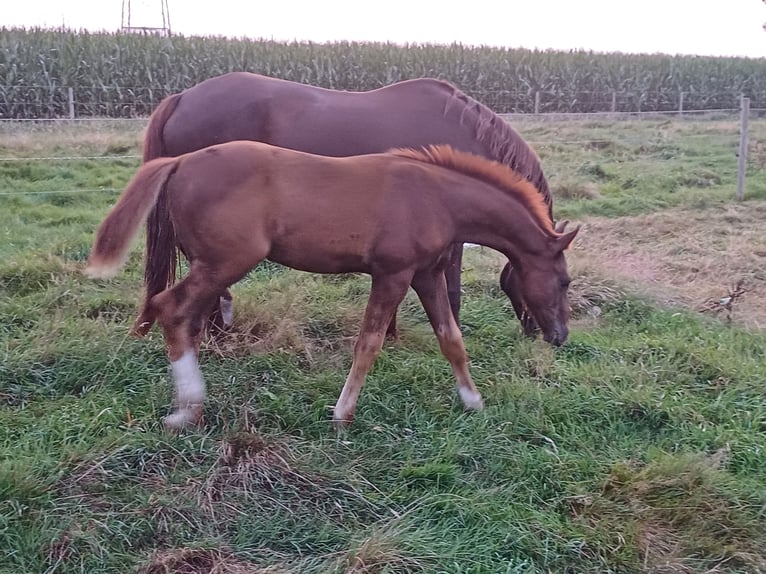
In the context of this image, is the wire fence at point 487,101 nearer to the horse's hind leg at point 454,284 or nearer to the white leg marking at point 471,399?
the horse's hind leg at point 454,284

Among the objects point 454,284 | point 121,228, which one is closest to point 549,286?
point 454,284

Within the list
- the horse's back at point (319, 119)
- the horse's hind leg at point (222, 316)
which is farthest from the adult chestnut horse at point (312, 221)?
the horse's back at point (319, 119)

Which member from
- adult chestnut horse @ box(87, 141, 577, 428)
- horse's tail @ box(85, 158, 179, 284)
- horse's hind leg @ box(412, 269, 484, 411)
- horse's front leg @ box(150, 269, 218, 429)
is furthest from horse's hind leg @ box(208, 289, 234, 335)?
horse's hind leg @ box(412, 269, 484, 411)

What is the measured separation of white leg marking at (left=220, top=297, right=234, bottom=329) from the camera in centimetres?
443

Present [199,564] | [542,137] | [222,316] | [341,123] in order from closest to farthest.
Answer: [199,564], [222,316], [341,123], [542,137]

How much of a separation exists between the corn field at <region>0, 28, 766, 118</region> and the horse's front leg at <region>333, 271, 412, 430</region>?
12559mm

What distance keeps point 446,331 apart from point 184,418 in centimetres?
139

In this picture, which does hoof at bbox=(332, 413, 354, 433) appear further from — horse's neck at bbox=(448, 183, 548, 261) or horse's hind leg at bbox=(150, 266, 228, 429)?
horse's neck at bbox=(448, 183, 548, 261)

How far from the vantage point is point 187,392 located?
10.7 ft

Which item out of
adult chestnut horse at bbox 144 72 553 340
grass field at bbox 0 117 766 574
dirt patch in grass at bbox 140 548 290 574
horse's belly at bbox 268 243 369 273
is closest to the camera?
dirt patch in grass at bbox 140 548 290 574

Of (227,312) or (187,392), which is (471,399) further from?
(227,312)

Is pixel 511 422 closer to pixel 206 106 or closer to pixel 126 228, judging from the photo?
pixel 126 228

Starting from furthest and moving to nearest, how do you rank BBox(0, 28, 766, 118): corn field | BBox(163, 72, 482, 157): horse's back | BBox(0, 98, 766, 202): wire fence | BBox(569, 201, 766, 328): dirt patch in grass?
BBox(0, 28, 766, 118): corn field, BBox(0, 98, 766, 202): wire fence, BBox(569, 201, 766, 328): dirt patch in grass, BBox(163, 72, 482, 157): horse's back

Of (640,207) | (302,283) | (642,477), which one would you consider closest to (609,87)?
(640,207)
